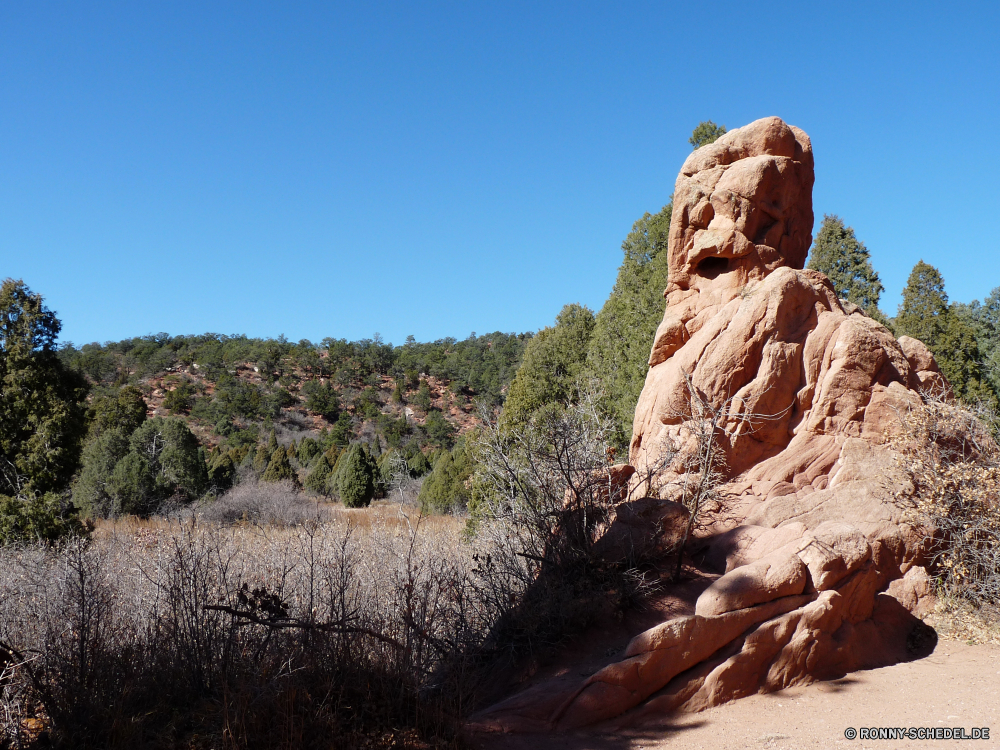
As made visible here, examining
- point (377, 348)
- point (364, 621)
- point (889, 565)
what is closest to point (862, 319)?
point (889, 565)

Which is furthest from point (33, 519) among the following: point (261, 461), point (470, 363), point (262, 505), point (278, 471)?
point (470, 363)

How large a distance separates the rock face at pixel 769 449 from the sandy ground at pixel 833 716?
0.66 feet

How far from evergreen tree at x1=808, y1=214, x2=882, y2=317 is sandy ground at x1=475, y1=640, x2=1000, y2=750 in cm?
2227

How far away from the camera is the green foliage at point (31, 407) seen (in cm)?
1595

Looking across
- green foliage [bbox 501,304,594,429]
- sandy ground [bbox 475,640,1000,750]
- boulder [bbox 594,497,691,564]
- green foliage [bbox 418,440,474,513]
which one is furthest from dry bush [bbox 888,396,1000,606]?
green foliage [bbox 418,440,474,513]

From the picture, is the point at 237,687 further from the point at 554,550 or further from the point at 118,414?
the point at 118,414

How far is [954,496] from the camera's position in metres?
9.38

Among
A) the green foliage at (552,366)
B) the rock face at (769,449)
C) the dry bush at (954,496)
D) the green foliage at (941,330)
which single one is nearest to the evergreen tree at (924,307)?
the green foliage at (941,330)

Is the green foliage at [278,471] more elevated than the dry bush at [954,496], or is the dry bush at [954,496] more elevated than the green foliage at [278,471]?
the dry bush at [954,496]

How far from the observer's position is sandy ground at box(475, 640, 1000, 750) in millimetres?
6148

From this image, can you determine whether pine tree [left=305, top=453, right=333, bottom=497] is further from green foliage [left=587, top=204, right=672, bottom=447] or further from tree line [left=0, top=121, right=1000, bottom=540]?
green foliage [left=587, top=204, right=672, bottom=447]

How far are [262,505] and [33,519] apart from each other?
1063 cm

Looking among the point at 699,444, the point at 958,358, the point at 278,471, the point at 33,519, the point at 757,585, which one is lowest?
the point at 278,471

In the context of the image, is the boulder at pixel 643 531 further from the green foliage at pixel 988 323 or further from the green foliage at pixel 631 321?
the green foliage at pixel 988 323
